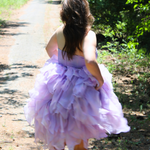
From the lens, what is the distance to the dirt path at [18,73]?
4121 mm

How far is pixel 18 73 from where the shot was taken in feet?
24.8

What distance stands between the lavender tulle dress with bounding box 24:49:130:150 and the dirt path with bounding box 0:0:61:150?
4.66ft

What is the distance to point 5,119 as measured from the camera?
4.68 meters

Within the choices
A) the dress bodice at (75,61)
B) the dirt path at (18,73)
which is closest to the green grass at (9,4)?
the dirt path at (18,73)

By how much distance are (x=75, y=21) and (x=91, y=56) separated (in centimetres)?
41

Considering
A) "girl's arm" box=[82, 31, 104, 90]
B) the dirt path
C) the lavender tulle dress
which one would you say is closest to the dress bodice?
the lavender tulle dress

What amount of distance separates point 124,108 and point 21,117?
86.2 inches

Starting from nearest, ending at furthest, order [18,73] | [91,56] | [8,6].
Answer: [91,56] → [18,73] → [8,6]

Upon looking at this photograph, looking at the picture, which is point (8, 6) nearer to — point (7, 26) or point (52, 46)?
point (7, 26)

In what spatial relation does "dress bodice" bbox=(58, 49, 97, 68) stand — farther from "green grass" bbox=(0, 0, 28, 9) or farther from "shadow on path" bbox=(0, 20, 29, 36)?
"green grass" bbox=(0, 0, 28, 9)

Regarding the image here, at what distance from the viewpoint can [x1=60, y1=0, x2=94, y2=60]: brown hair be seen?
8.16 ft

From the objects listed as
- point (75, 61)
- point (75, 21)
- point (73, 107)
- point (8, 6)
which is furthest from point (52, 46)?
point (8, 6)

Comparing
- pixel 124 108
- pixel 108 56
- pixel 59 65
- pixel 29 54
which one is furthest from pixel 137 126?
pixel 29 54

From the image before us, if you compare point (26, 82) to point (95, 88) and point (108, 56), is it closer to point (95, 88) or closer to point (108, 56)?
point (108, 56)
